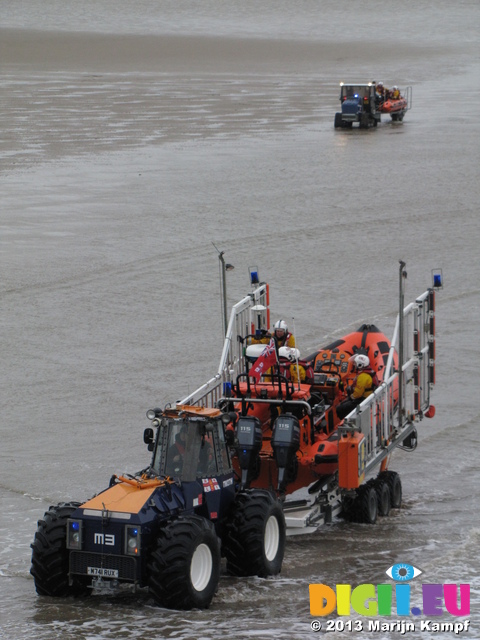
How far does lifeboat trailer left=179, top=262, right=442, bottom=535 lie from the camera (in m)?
11.9

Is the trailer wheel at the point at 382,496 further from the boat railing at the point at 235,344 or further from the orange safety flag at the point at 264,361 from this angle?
the boat railing at the point at 235,344

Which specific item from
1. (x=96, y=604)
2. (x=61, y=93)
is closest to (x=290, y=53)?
(x=61, y=93)

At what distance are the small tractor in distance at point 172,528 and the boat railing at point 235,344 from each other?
1.89 metres

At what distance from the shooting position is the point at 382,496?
43.7 ft

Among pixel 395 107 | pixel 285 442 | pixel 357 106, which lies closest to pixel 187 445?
pixel 285 442

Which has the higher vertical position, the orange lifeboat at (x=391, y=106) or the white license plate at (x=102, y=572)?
the orange lifeboat at (x=391, y=106)

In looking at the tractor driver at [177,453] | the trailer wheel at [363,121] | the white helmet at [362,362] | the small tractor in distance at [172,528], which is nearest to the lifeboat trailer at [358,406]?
the white helmet at [362,362]

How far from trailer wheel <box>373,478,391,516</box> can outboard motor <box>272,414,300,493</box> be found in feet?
4.68

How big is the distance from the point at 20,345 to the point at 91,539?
1088 cm

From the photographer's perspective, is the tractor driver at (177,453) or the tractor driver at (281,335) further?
the tractor driver at (281,335)

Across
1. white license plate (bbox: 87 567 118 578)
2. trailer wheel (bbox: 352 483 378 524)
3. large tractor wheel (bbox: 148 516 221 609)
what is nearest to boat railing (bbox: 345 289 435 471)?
trailer wheel (bbox: 352 483 378 524)

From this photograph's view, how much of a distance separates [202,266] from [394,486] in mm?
12445

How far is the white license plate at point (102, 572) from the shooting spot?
995 cm

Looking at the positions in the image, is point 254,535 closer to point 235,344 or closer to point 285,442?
point 285,442
